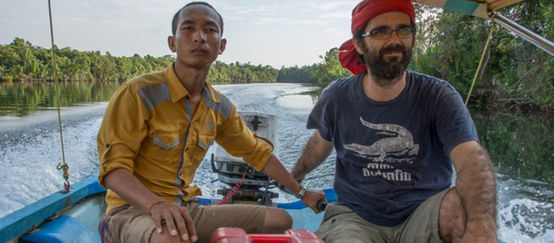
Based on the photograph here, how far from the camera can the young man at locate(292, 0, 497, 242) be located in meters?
1.45

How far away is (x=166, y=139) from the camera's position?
1.47m

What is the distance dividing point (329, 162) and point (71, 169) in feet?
12.5

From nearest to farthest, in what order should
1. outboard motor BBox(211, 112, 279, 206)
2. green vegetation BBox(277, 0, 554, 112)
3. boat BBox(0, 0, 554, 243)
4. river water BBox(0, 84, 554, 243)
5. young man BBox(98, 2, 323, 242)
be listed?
young man BBox(98, 2, 323, 242)
boat BBox(0, 0, 554, 243)
outboard motor BBox(211, 112, 279, 206)
river water BBox(0, 84, 554, 243)
green vegetation BBox(277, 0, 554, 112)

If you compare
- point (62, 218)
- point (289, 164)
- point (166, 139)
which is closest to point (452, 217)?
point (166, 139)

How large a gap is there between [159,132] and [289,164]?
13.3 feet

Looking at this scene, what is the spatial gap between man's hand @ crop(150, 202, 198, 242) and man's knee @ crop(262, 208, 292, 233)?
509 mm

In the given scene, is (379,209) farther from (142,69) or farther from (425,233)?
(142,69)

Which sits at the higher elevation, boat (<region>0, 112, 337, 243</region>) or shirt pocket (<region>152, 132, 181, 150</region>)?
shirt pocket (<region>152, 132, 181, 150</region>)

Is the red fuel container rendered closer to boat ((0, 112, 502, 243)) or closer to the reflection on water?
boat ((0, 112, 502, 243))

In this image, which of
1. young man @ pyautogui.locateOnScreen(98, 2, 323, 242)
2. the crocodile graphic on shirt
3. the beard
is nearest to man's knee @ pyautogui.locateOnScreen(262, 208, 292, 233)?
young man @ pyautogui.locateOnScreen(98, 2, 323, 242)

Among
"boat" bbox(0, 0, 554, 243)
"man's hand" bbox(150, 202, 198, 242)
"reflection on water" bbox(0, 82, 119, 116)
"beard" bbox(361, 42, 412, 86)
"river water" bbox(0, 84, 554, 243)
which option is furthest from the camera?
"reflection on water" bbox(0, 82, 119, 116)

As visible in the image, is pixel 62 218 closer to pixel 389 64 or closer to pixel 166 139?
pixel 166 139

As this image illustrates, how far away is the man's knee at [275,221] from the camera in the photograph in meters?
1.65

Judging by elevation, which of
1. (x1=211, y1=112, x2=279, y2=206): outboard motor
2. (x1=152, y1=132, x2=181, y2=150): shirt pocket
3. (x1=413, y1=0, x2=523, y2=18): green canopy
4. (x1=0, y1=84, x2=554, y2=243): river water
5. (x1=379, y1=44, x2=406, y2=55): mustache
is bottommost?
(x1=0, y1=84, x2=554, y2=243): river water
